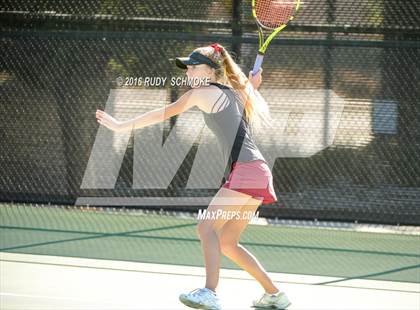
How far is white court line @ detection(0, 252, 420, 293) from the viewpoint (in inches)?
255

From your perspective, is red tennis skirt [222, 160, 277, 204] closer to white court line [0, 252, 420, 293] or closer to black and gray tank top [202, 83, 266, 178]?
black and gray tank top [202, 83, 266, 178]

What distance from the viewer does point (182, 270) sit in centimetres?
677

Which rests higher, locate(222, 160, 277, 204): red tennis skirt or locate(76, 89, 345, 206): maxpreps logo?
locate(76, 89, 345, 206): maxpreps logo

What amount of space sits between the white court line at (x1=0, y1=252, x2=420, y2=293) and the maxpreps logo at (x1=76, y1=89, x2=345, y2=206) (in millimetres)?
2240

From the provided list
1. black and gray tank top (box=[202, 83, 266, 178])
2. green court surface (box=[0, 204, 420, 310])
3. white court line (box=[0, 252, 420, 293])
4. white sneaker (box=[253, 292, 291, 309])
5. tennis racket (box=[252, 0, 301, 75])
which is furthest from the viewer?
tennis racket (box=[252, 0, 301, 75])

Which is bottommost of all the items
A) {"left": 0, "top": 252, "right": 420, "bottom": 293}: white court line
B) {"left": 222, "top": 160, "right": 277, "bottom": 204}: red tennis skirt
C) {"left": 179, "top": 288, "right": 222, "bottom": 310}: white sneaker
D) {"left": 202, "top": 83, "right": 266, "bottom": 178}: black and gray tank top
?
{"left": 179, "top": 288, "right": 222, "bottom": 310}: white sneaker

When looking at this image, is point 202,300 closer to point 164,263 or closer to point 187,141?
point 164,263

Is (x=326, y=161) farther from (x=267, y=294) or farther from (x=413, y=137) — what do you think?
(x=267, y=294)

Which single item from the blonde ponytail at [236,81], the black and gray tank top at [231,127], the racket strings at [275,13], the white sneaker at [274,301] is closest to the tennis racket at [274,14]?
the racket strings at [275,13]

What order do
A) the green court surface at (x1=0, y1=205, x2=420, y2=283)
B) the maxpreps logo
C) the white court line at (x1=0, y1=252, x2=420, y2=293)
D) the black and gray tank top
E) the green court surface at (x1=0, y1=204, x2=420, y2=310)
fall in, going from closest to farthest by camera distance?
the black and gray tank top, the green court surface at (x1=0, y1=204, x2=420, y2=310), the white court line at (x1=0, y1=252, x2=420, y2=293), the green court surface at (x1=0, y1=205, x2=420, y2=283), the maxpreps logo

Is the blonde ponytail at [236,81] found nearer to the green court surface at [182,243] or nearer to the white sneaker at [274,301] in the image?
the white sneaker at [274,301]

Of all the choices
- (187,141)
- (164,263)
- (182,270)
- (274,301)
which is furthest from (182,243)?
(274,301)

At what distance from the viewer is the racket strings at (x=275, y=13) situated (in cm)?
684

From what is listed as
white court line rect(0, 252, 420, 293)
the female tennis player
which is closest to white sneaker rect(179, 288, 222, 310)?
the female tennis player
